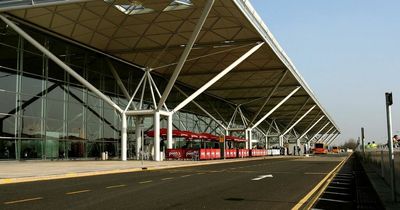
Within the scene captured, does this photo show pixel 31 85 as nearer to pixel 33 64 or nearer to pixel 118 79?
pixel 33 64

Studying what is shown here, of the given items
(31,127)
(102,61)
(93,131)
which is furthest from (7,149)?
(102,61)

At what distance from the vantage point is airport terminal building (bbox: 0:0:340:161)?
3123cm

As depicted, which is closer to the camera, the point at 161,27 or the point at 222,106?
the point at 161,27

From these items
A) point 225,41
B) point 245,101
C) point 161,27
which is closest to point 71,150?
point 161,27

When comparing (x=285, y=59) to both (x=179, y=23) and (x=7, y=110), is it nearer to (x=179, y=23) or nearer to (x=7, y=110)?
(x=179, y=23)

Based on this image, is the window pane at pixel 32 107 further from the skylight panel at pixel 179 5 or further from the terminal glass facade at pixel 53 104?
the skylight panel at pixel 179 5

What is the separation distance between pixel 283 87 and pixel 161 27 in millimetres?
31788

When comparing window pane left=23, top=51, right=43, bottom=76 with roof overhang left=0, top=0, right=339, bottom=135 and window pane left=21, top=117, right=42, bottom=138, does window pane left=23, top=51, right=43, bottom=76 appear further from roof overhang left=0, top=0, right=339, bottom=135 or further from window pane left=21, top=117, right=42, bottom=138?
window pane left=21, top=117, right=42, bottom=138

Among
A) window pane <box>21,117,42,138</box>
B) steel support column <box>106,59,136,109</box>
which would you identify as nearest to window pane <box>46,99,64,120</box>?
window pane <box>21,117,42,138</box>

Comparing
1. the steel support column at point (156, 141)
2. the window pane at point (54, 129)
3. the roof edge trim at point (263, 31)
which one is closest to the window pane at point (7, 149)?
the window pane at point (54, 129)

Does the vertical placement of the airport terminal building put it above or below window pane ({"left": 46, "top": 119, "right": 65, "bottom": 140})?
above

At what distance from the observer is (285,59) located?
4819cm

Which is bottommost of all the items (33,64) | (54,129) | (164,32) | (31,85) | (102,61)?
(54,129)

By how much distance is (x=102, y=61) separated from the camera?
42125 mm
